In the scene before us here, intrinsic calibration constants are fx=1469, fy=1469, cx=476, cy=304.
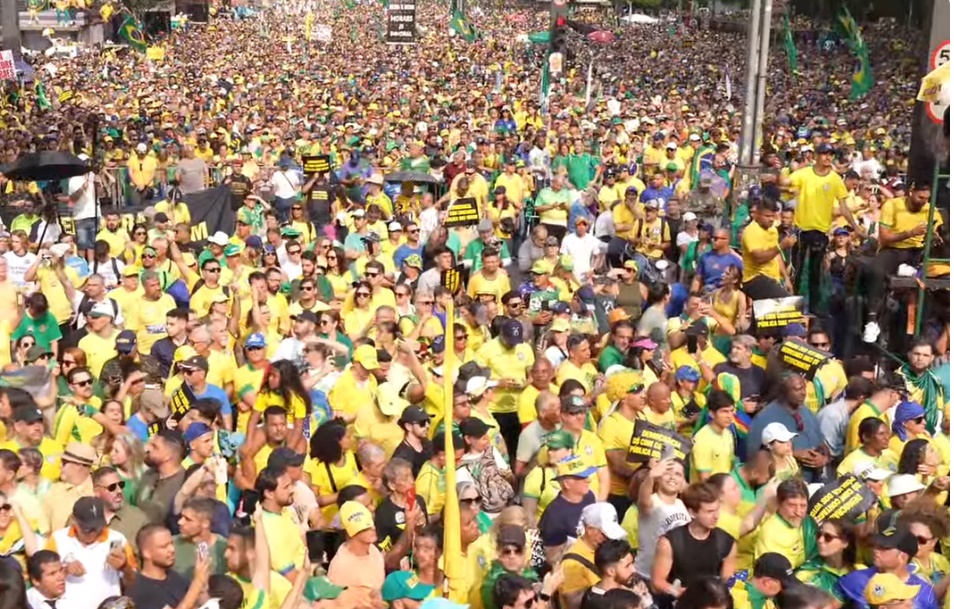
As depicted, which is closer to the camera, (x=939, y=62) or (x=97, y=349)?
(x=97, y=349)

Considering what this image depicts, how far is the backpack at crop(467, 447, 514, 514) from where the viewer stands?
25.6ft

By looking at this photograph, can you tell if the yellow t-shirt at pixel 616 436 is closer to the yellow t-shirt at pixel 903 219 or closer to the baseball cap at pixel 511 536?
the baseball cap at pixel 511 536

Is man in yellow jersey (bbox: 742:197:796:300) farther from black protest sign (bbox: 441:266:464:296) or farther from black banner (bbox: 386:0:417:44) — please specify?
black banner (bbox: 386:0:417:44)

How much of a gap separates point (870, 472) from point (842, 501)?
1.89ft

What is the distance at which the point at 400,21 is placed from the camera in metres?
35.8

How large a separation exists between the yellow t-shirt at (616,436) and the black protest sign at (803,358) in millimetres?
1598

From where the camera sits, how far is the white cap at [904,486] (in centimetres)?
745

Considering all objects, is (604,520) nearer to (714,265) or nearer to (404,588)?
(404,588)

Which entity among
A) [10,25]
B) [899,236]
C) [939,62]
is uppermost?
[939,62]

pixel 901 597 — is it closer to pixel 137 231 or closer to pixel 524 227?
pixel 137 231

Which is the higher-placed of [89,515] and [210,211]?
[89,515]

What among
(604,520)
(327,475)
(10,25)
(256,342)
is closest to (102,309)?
(256,342)

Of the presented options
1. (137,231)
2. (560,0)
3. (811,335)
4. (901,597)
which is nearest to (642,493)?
(901,597)

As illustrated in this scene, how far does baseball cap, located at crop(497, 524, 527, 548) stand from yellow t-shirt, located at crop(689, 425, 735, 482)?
1.75 meters
